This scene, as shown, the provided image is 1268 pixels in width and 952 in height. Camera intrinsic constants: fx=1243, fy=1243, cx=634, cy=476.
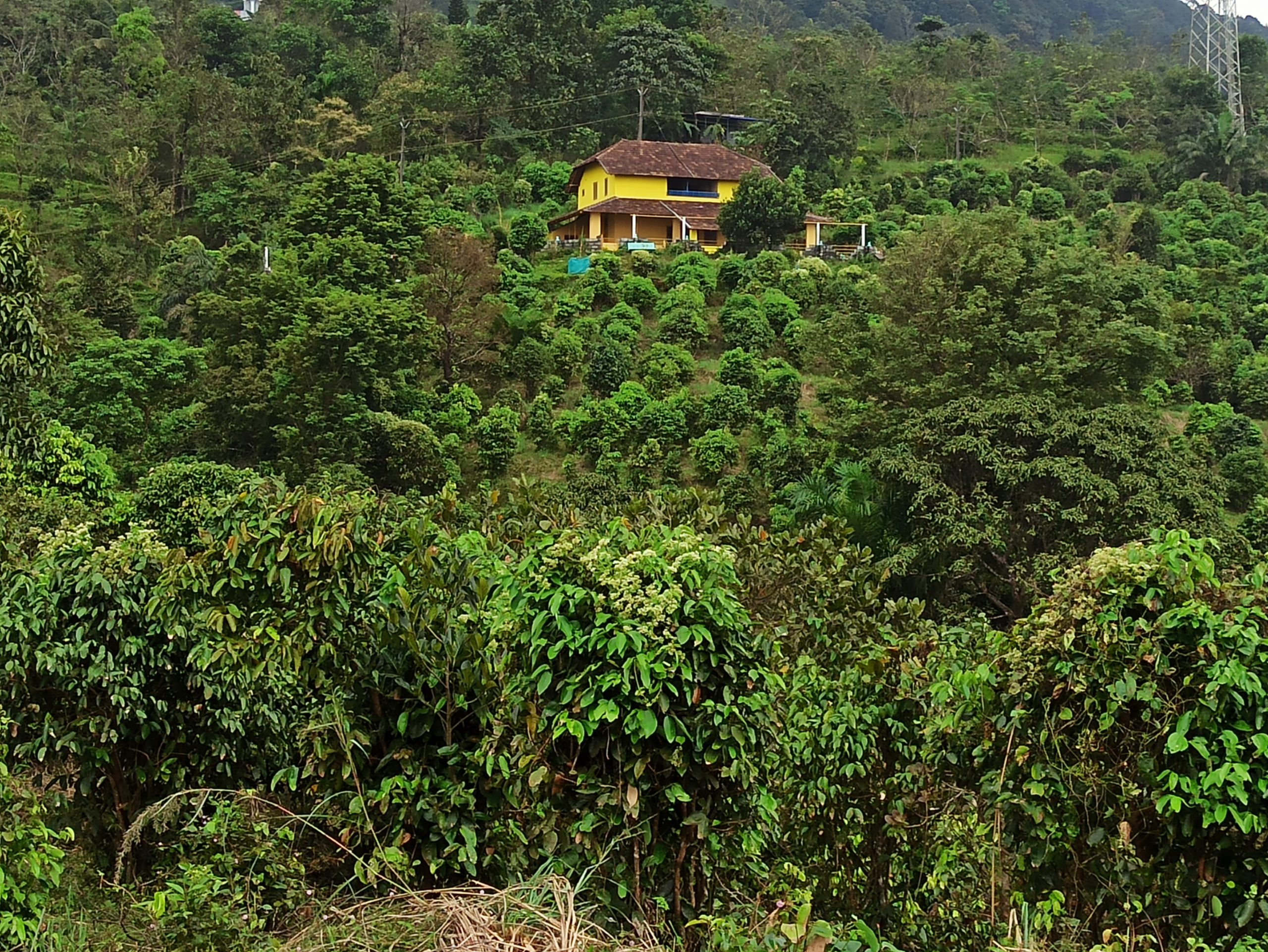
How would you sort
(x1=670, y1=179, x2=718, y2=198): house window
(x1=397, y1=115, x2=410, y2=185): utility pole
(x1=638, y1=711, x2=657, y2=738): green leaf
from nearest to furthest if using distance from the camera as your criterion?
1. (x1=638, y1=711, x2=657, y2=738): green leaf
2. (x1=670, y1=179, x2=718, y2=198): house window
3. (x1=397, y1=115, x2=410, y2=185): utility pole

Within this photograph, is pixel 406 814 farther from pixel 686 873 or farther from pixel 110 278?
pixel 110 278

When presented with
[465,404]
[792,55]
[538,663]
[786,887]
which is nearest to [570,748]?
[538,663]

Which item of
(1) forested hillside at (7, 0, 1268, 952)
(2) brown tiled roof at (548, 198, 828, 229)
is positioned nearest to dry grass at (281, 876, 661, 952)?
(1) forested hillside at (7, 0, 1268, 952)

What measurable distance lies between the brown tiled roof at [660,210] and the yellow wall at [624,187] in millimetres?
223

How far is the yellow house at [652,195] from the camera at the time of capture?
100 ft

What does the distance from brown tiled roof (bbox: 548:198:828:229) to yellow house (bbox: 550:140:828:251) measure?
21 mm

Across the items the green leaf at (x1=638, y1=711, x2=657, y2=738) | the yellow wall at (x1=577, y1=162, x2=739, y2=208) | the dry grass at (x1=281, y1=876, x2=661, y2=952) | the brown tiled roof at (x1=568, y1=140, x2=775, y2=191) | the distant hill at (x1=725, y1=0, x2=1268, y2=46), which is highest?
the distant hill at (x1=725, y1=0, x2=1268, y2=46)

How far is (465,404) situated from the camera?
21.7 metres

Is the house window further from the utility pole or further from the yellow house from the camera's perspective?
the utility pole

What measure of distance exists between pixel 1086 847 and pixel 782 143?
3210cm

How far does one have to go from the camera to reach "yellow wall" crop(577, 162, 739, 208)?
31234 millimetres

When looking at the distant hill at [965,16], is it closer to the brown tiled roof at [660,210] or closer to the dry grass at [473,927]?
the brown tiled roof at [660,210]

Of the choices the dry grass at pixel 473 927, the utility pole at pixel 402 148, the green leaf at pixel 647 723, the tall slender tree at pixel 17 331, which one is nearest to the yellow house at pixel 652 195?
the utility pole at pixel 402 148

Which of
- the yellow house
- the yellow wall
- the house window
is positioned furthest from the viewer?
the house window
